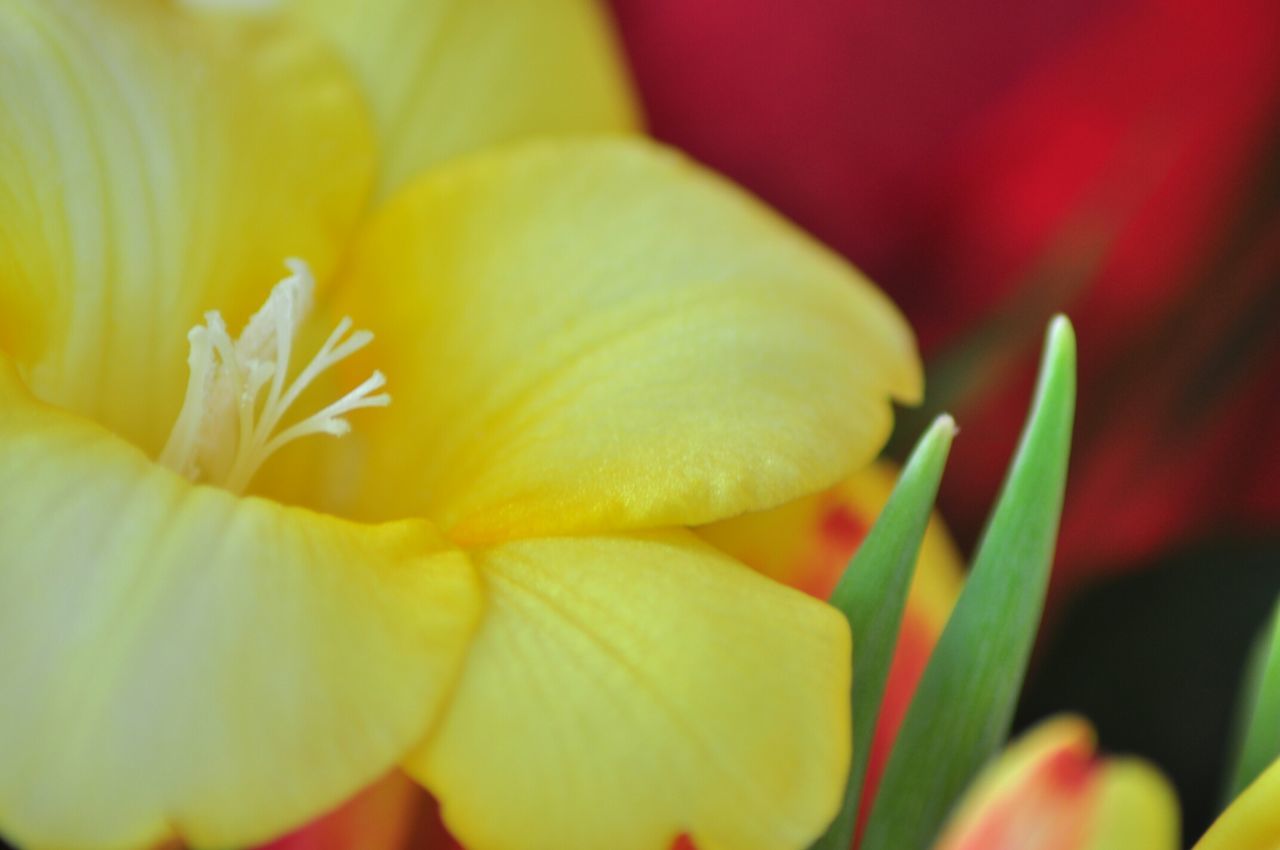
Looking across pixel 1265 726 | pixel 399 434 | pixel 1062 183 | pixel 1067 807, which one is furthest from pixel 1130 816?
pixel 1062 183

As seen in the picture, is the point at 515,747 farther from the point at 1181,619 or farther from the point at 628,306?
the point at 1181,619

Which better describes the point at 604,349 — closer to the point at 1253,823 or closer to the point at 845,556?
the point at 845,556

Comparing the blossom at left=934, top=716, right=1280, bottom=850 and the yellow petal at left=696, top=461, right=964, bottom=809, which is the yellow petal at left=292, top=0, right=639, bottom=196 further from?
the blossom at left=934, top=716, right=1280, bottom=850

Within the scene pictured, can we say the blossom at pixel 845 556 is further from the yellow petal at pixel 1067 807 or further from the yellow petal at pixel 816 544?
the yellow petal at pixel 1067 807

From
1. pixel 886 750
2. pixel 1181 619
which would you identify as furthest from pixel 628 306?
pixel 1181 619

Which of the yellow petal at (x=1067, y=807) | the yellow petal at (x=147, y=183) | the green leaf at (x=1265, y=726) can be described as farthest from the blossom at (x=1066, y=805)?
the yellow petal at (x=147, y=183)

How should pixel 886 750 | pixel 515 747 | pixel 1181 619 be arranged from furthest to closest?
pixel 1181 619 < pixel 886 750 < pixel 515 747
